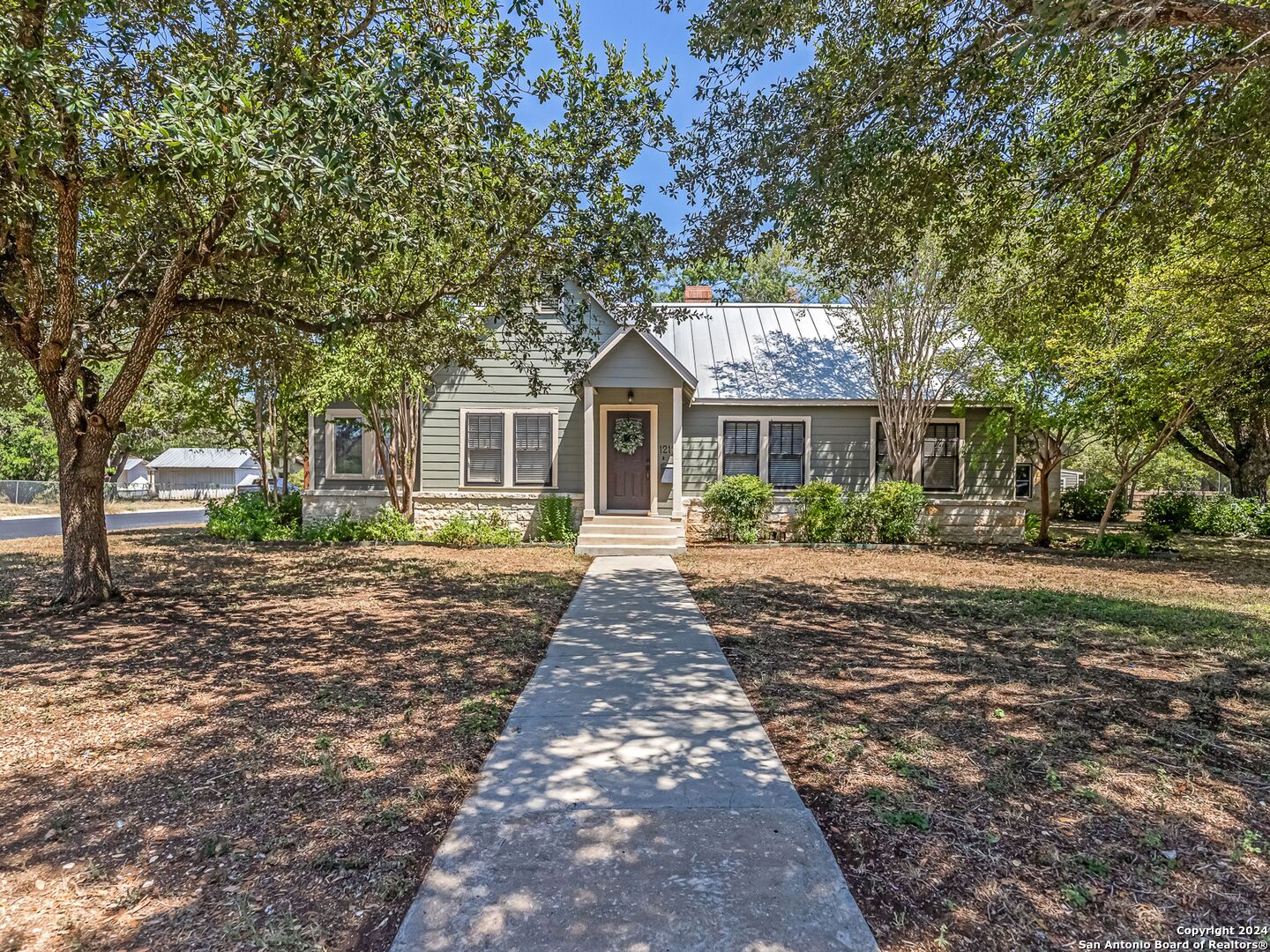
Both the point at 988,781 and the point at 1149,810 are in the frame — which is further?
the point at 988,781

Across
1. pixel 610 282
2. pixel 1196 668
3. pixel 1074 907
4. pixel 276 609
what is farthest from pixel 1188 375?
pixel 276 609

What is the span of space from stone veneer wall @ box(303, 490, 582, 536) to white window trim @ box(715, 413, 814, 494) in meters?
3.64

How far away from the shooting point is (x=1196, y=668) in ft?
16.3

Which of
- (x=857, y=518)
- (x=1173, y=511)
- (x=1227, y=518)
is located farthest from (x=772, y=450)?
(x=1227, y=518)

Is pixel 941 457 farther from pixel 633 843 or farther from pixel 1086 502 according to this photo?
pixel 633 843

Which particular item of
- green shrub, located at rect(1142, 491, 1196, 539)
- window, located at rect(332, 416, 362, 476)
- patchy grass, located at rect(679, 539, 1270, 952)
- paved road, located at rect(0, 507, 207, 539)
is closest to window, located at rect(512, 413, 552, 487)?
window, located at rect(332, 416, 362, 476)

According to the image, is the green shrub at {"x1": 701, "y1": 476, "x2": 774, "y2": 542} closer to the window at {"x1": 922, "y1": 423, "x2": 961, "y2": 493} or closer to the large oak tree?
the window at {"x1": 922, "y1": 423, "x2": 961, "y2": 493}

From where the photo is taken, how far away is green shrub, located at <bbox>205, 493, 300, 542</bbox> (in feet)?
43.0

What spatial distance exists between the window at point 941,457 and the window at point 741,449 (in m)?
3.70

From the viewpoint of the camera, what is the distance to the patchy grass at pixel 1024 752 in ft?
7.38

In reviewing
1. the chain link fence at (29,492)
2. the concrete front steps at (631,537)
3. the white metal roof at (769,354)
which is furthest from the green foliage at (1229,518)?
the chain link fence at (29,492)

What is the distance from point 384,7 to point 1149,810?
25.3 feet

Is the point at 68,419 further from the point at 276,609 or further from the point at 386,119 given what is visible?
the point at 386,119

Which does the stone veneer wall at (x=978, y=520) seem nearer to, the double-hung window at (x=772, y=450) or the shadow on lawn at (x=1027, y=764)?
the double-hung window at (x=772, y=450)
